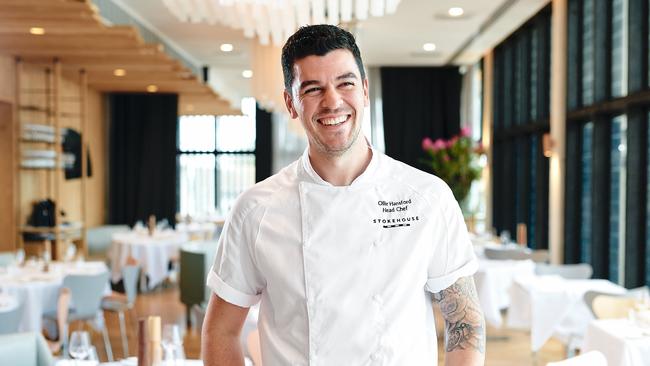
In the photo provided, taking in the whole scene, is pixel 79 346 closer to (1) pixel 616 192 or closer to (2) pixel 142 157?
(1) pixel 616 192

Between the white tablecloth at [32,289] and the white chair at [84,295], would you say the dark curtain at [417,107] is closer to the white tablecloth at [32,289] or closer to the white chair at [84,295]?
the white tablecloth at [32,289]

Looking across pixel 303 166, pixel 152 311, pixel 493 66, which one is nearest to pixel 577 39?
pixel 493 66

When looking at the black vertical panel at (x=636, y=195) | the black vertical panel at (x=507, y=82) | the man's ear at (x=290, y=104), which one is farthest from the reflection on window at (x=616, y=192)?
the man's ear at (x=290, y=104)

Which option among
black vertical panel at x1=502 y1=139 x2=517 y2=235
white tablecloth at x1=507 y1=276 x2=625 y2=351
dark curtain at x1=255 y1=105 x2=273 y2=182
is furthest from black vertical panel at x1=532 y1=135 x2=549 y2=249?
dark curtain at x1=255 y1=105 x2=273 y2=182

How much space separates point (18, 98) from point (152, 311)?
10.6ft

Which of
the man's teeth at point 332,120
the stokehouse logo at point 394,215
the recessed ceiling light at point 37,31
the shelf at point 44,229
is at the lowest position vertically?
the shelf at point 44,229

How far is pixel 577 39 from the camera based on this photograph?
8.58 metres

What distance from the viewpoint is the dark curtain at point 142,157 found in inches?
Answer: 587

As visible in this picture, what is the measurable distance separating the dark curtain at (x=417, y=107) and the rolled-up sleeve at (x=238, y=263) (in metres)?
13.8

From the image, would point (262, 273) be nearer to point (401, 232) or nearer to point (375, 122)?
point (401, 232)

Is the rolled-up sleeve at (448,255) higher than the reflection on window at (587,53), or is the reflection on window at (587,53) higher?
the reflection on window at (587,53)

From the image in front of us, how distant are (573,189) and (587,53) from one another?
4.93 ft

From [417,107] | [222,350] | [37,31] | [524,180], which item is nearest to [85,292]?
[37,31]

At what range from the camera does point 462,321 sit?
1.71 metres
